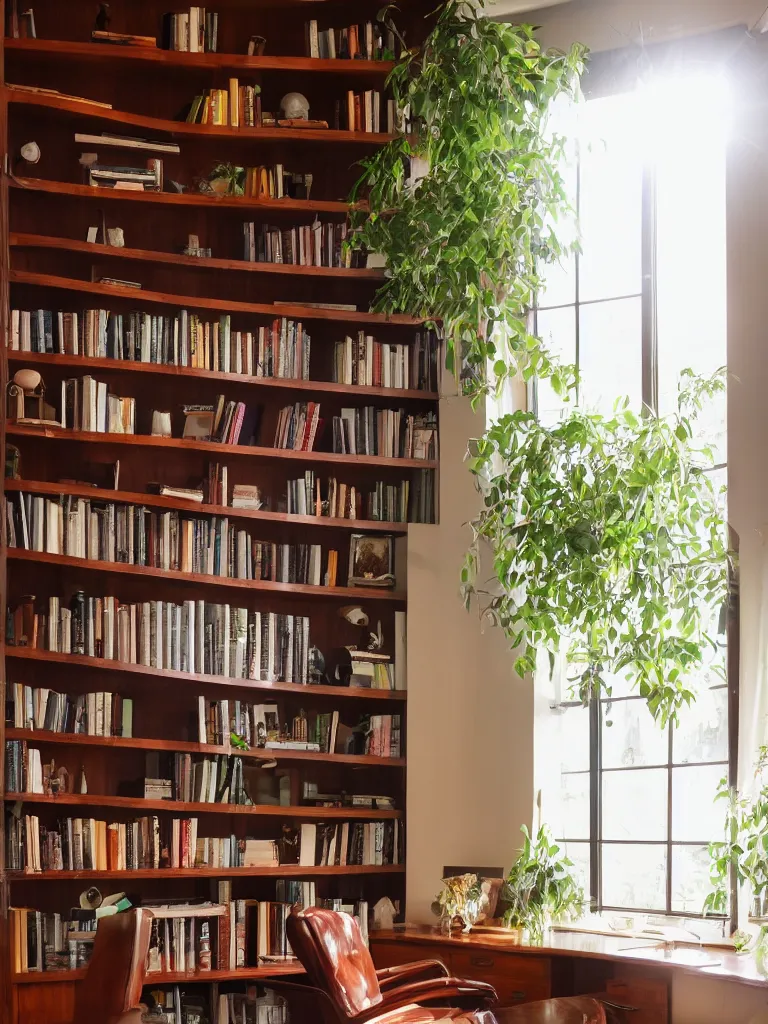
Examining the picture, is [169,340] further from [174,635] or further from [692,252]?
[692,252]

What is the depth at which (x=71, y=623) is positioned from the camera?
5379 mm

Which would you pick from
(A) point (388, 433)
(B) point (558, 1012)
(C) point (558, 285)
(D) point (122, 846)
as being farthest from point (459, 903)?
(C) point (558, 285)

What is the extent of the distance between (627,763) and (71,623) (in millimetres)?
2460

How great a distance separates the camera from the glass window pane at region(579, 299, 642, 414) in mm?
5859

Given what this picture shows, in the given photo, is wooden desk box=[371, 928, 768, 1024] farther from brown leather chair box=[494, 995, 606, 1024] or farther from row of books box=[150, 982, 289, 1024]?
row of books box=[150, 982, 289, 1024]

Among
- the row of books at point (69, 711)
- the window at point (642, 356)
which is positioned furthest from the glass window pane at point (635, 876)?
the row of books at point (69, 711)

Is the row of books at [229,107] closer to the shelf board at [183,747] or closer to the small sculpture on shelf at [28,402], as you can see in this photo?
the small sculpture on shelf at [28,402]

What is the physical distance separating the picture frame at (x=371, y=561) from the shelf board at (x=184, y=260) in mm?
1197

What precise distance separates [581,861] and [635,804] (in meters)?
0.36

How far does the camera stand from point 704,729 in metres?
5.46

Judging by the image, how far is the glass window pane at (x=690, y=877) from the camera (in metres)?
5.35

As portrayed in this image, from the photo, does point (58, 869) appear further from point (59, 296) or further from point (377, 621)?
point (59, 296)

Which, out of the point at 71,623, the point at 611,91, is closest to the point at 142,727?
the point at 71,623

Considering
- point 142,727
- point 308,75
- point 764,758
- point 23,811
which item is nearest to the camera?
point 764,758
